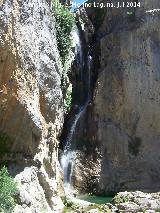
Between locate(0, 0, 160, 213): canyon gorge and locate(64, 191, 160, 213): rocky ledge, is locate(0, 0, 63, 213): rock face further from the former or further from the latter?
locate(64, 191, 160, 213): rocky ledge

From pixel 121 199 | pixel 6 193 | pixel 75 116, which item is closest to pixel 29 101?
pixel 6 193

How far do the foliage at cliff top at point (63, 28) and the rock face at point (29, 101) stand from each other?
10.8 ft

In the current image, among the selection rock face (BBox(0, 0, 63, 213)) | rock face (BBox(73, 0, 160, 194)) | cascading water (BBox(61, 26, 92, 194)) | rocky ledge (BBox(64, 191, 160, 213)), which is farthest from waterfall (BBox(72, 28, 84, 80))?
rocky ledge (BBox(64, 191, 160, 213))

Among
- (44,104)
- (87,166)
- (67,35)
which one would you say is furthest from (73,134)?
(44,104)

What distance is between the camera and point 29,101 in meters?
18.4

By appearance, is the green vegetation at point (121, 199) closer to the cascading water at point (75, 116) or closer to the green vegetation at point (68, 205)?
the green vegetation at point (68, 205)

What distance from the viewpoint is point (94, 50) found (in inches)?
1366

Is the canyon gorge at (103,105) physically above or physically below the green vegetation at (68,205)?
above

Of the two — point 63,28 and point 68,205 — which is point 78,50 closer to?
point 63,28

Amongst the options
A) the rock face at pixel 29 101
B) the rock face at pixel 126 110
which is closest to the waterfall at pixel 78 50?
the rock face at pixel 126 110

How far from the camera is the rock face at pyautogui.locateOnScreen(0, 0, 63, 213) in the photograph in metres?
17.0

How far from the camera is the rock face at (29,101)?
55.7 feet

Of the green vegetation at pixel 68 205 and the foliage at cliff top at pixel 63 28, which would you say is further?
the foliage at cliff top at pixel 63 28

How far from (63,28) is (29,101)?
905 centimetres
